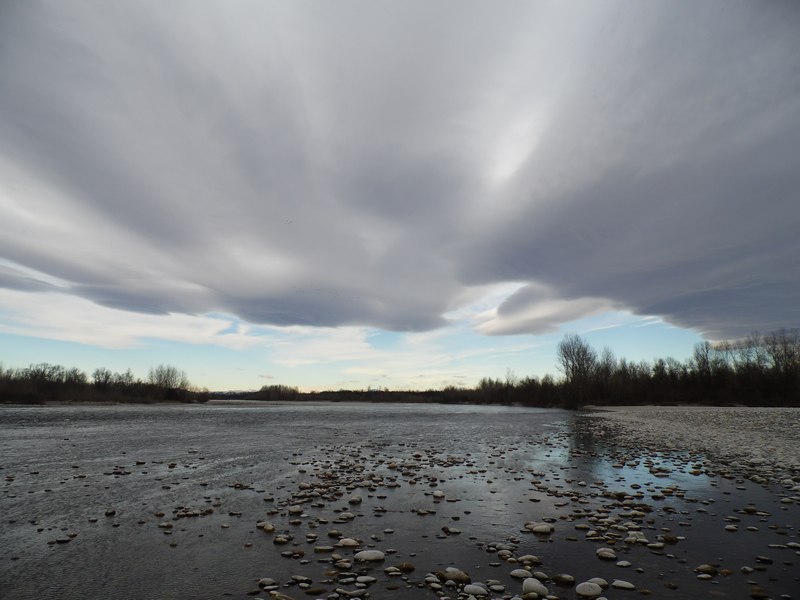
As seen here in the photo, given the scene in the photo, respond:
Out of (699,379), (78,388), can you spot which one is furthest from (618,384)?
(78,388)

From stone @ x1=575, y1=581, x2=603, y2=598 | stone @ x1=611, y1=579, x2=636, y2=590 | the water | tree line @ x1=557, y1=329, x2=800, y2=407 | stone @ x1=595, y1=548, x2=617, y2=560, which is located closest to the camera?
stone @ x1=575, y1=581, x2=603, y2=598

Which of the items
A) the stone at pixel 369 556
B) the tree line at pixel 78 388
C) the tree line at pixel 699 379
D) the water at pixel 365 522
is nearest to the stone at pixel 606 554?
the water at pixel 365 522

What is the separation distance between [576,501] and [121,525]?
11.5 meters

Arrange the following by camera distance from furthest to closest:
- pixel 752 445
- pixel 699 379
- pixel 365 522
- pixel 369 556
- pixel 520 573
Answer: pixel 699 379 < pixel 752 445 < pixel 365 522 < pixel 369 556 < pixel 520 573

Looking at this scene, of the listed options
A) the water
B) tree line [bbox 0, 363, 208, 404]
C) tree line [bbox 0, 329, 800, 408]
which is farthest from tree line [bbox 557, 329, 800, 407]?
tree line [bbox 0, 363, 208, 404]

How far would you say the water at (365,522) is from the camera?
6758mm

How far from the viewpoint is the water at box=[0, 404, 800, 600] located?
22.2ft

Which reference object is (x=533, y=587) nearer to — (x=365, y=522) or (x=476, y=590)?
(x=476, y=590)

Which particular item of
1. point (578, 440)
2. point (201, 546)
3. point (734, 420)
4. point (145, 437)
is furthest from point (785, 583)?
point (734, 420)

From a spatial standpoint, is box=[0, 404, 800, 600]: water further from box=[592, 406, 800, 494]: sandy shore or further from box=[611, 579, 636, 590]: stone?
box=[592, 406, 800, 494]: sandy shore

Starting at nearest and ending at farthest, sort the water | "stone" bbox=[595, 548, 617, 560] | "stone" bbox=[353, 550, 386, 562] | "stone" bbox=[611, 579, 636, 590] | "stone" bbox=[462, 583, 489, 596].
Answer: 1. "stone" bbox=[462, 583, 489, 596]
2. "stone" bbox=[611, 579, 636, 590]
3. the water
4. "stone" bbox=[595, 548, 617, 560]
5. "stone" bbox=[353, 550, 386, 562]

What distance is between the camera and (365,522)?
32.5 ft

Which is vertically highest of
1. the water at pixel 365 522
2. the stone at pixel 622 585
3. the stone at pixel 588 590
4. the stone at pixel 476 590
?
the stone at pixel 588 590

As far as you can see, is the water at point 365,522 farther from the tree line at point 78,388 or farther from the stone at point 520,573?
the tree line at point 78,388
